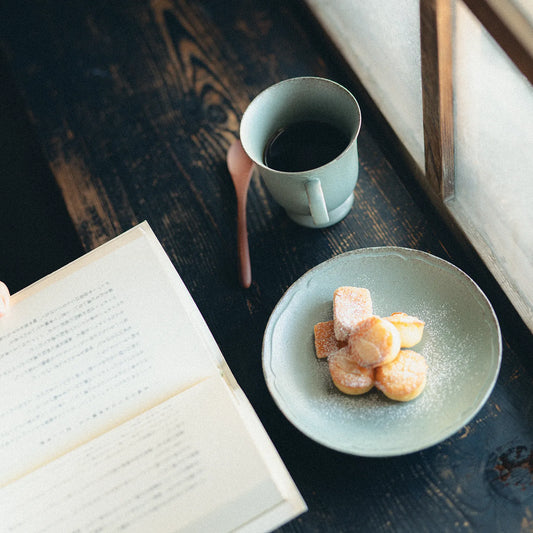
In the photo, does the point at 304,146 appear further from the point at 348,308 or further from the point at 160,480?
the point at 160,480

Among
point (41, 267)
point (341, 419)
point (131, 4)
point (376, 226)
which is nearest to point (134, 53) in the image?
point (131, 4)

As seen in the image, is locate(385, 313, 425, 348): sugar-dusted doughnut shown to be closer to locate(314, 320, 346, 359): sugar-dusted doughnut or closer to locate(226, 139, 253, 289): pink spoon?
locate(314, 320, 346, 359): sugar-dusted doughnut

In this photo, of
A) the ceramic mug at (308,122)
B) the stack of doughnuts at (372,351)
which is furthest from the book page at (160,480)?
the ceramic mug at (308,122)

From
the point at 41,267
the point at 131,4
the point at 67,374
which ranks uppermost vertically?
the point at 131,4

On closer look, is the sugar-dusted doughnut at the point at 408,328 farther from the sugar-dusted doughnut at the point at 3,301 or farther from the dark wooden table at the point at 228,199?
the sugar-dusted doughnut at the point at 3,301

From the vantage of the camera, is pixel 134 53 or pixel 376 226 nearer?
pixel 376 226

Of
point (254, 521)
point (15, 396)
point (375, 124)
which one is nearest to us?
point (254, 521)

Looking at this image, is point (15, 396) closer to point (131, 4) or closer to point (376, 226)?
point (376, 226)

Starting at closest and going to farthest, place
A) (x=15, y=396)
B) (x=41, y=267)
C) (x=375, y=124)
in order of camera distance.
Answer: (x=15, y=396) < (x=375, y=124) < (x=41, y=267)
